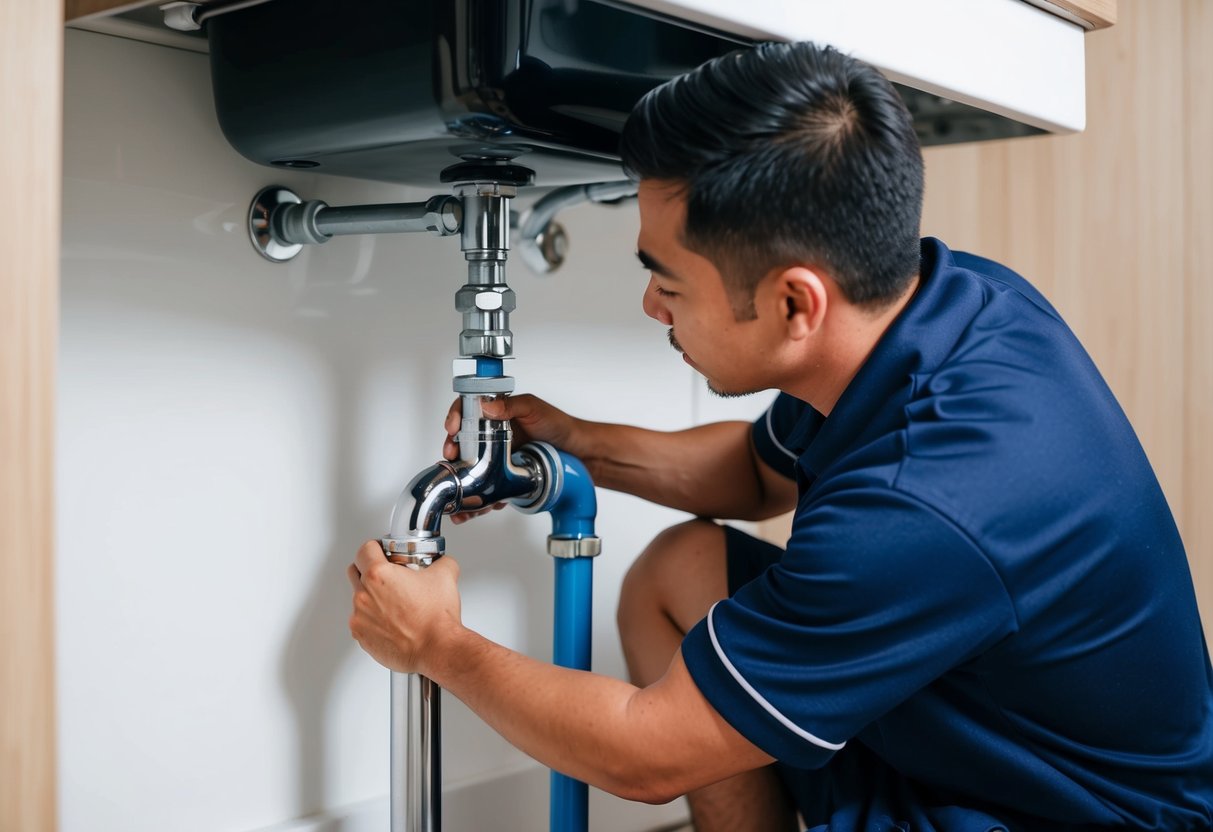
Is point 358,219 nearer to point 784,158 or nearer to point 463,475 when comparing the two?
point 463,475

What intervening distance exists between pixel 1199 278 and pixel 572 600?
74cm

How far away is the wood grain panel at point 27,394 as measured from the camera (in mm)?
443

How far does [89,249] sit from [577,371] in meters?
0.47

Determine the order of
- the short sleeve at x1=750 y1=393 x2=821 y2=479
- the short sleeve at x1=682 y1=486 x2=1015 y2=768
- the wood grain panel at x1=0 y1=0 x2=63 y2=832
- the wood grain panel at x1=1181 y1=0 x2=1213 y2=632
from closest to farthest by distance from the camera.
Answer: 1. the wood grain panel at x1=0 y1=0 x2=63 y2=832
2. the short sleeve at x1=682 y1=486 x2=1015 y2=768
3. the short sleeve at x1=750 y1=393 x2=821 y2=479
4. the wood grain panel at x1=1181 y1=0 x2=1213 y2=632

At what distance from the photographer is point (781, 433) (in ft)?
3.25

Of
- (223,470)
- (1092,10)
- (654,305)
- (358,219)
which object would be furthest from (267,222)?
(1092,10)

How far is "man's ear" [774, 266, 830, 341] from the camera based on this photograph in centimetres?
69

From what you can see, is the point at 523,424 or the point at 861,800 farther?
the point at 523,424

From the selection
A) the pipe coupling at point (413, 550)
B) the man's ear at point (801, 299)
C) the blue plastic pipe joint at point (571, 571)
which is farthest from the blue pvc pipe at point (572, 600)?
the man's ear at point (801, 299)

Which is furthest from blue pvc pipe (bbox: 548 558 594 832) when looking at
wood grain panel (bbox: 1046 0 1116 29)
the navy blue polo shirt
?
wood grain panel (bbox: 1046 0 1116 29)

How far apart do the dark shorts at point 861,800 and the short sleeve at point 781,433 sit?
3.8 inches

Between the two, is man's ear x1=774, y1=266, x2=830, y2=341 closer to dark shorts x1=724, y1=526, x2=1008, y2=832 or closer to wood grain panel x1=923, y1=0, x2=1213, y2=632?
dark shorts x1=724, y1=526, x2=1008, y2=832

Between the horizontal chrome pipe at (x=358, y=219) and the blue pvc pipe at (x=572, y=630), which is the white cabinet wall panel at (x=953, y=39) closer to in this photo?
the horizontal chrome pipe at (x=358, y=219)

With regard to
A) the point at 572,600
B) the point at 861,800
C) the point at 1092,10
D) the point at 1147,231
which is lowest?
the point at 861,800
